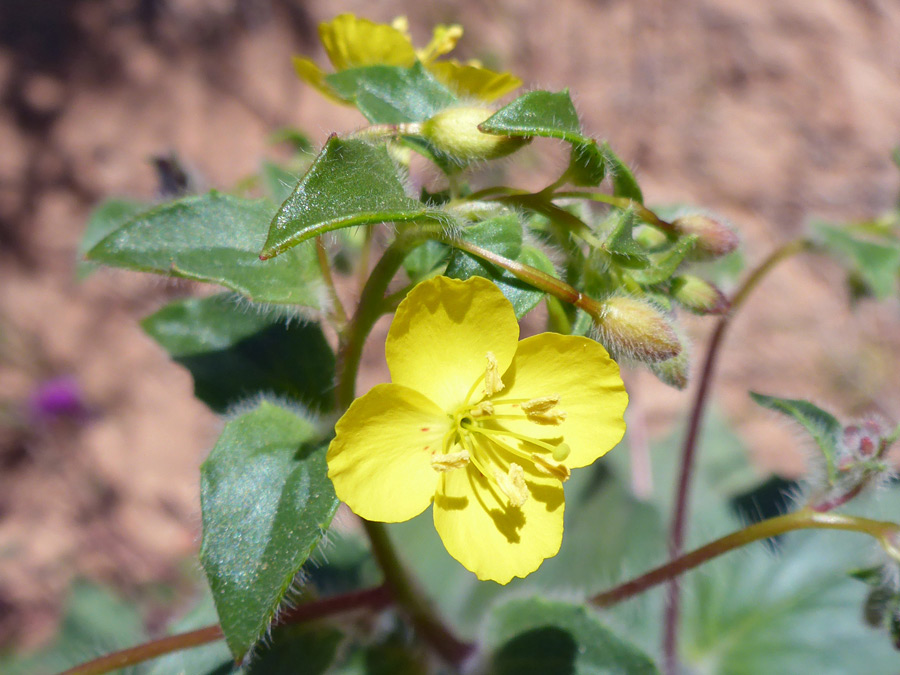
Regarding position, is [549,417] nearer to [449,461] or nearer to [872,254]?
[449,461]

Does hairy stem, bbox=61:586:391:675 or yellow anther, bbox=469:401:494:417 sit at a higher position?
yellow anther, bbox=469:401:494:417

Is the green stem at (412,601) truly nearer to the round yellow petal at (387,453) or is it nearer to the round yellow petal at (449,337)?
the round yellow petal at (387,453)

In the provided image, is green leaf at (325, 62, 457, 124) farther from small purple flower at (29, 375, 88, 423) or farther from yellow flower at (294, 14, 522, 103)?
small purple flower at (29, 375, 88, 423)

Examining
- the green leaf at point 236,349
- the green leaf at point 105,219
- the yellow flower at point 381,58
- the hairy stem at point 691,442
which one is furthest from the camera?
the hairy stem at point 691,442

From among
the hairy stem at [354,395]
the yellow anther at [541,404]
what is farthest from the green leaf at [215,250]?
the yellow anther at [541,404]

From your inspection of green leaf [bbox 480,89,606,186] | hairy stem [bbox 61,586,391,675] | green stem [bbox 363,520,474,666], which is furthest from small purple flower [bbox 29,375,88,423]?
green leaf [bbox 480,89,606,186]

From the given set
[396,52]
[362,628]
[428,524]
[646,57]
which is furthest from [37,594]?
[646,57]
